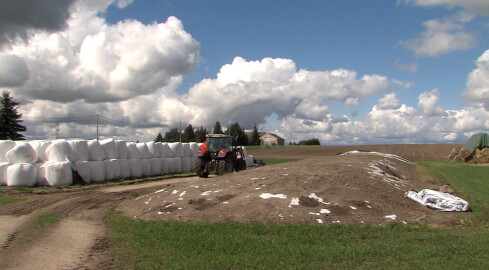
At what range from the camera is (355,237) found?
27.2ft

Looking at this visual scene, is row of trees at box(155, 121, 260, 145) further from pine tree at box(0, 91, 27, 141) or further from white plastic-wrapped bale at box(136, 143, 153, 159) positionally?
white plastic-wrapped bale at box(136, 143, 153, 159)

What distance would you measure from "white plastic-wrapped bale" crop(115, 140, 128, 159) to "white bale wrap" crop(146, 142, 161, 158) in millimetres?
2621

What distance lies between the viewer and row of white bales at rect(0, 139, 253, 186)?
738 inches

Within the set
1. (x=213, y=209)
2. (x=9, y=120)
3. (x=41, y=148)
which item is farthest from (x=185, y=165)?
(x=9, y=120)

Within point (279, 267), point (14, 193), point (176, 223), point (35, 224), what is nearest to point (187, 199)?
point (176, 223)

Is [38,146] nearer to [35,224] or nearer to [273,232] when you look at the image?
[35,224]

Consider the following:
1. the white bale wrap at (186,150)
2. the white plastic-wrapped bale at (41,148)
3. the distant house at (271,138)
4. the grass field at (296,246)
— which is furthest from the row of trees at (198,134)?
the grass field at (296,246)

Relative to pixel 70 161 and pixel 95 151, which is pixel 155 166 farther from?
pixel 70 161

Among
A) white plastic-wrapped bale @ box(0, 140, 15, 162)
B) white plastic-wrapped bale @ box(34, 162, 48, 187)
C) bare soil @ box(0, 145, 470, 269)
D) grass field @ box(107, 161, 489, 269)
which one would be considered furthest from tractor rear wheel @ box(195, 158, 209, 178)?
grass field @ box(107, 161, 489, 269)

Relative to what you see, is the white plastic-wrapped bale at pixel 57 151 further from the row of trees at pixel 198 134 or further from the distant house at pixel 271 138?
the distant house at pixel 271 138

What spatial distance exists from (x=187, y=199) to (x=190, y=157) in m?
19.9

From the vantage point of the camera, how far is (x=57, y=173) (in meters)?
19.3

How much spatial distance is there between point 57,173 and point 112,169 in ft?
13.4

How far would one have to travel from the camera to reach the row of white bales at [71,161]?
1873cm
